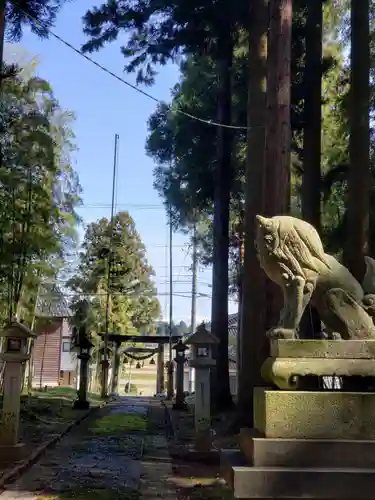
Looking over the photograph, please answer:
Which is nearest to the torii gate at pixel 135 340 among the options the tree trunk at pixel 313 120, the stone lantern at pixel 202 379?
the tree trunk at pixel 313 120

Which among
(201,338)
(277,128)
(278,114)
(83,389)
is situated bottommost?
(83,389)

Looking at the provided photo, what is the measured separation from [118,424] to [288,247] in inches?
367

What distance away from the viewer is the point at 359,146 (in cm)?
970

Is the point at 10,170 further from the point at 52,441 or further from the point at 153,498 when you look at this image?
the point at 153,498

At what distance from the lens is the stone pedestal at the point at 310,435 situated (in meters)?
3.46

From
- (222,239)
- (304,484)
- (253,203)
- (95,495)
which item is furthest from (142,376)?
(304,484)

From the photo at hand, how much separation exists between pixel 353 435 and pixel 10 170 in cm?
1034

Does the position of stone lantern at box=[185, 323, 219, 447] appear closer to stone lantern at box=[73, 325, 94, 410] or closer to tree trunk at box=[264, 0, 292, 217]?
tree trunk at box=[264, 0, 292, 217]

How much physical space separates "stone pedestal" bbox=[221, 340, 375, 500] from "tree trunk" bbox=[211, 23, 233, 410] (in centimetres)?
932

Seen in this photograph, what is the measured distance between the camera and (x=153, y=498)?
586 centimetres

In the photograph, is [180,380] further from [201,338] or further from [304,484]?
[304,484]

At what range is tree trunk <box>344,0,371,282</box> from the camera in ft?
30.9

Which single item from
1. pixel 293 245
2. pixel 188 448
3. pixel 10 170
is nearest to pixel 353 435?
pixel 293 245

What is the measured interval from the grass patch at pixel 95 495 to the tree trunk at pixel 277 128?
8.83 ft
